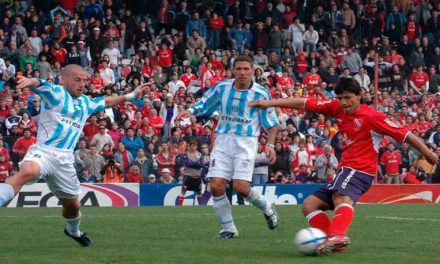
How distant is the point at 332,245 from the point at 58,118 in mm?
3329

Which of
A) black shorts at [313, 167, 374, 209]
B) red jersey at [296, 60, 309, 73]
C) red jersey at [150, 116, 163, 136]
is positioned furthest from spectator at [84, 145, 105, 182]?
black shorts at [313, 167, 374, 209]

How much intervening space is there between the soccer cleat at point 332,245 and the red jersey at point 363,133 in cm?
89

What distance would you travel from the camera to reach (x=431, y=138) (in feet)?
93.7

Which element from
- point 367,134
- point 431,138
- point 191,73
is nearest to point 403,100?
point 431,138

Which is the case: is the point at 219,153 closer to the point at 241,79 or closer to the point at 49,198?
the point at 241,79

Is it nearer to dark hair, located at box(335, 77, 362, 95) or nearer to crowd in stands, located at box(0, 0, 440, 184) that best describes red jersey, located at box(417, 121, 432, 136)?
crowd in stands, located at box(0, 0, 440, 184)

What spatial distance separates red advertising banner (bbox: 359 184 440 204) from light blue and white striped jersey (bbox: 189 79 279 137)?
37.5 ft

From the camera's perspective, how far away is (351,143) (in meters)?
12.0

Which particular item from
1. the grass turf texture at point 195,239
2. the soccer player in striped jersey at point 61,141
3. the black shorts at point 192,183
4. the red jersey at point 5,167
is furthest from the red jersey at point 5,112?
the soccer player in striped jersey at point 61,141

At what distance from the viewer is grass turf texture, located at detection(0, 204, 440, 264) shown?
11.2m

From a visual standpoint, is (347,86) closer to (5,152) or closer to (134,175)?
(5,152)

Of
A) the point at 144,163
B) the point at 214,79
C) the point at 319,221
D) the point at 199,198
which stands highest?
the point at 319,221

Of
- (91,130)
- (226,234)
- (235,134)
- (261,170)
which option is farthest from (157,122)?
(226,234)

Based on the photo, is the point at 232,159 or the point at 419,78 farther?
the point at 419,78
